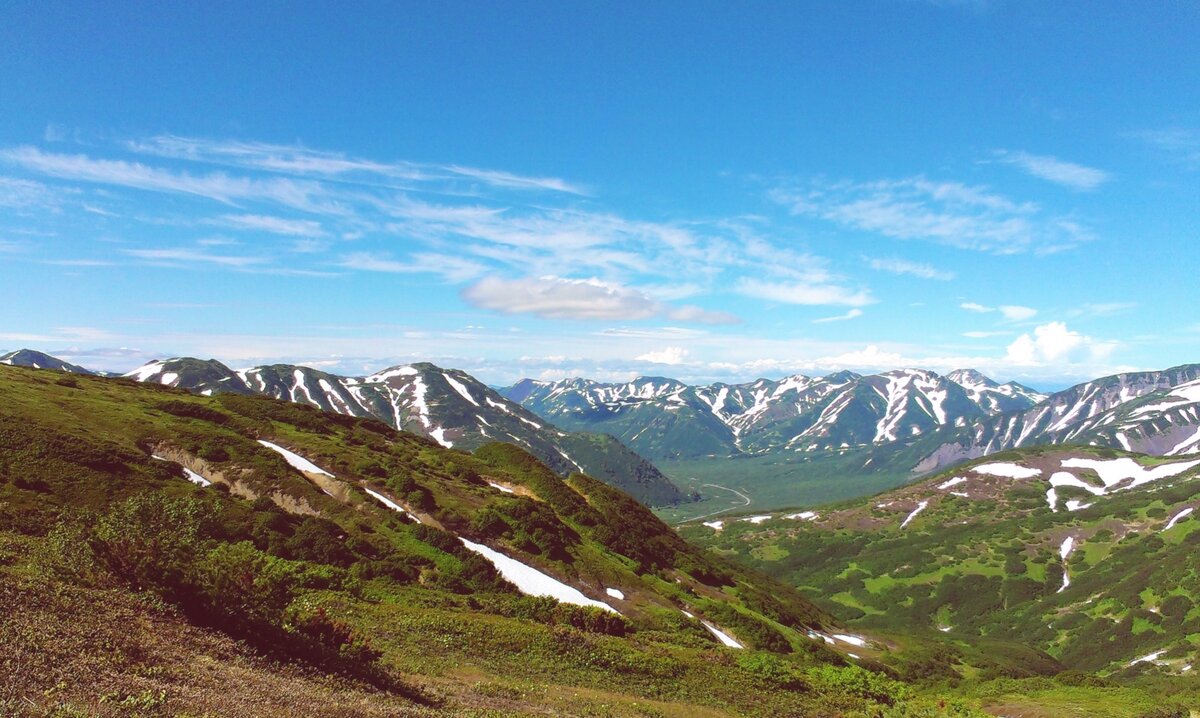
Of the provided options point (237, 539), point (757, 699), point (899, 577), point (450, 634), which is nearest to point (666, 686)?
point (757, 699)

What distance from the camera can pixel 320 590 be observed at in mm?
30875

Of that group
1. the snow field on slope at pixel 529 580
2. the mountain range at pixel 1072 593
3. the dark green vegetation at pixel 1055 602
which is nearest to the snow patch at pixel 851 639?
the dark green vegetation at pixel 1055 602

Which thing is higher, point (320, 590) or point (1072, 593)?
point (320, 590)

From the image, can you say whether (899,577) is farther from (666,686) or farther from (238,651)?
(238,651)

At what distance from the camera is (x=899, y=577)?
A: 7530 inches

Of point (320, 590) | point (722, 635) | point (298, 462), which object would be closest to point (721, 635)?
point (722, 635)

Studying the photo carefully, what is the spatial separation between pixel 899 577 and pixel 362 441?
7297 inches

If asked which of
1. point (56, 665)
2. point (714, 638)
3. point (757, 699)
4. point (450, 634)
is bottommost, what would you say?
point (714, 638)

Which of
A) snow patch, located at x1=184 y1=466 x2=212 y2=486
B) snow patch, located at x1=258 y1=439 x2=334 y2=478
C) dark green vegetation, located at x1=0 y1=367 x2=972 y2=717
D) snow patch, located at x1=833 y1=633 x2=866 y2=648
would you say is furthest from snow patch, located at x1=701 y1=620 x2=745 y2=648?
snow patch, located at x1=184 y1=466 x2=212 y2=486

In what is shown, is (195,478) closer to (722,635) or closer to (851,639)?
(722,635)

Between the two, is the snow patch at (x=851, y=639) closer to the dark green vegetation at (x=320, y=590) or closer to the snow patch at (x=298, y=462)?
the dark green vegetation at (x=320, y=590)

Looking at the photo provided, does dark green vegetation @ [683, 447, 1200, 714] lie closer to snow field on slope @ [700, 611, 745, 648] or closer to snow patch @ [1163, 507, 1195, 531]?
snow patch @ [1163, 507, 1195, 531]

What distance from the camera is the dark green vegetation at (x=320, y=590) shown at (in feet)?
50.1

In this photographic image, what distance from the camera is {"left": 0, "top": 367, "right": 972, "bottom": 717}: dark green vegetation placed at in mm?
15266
